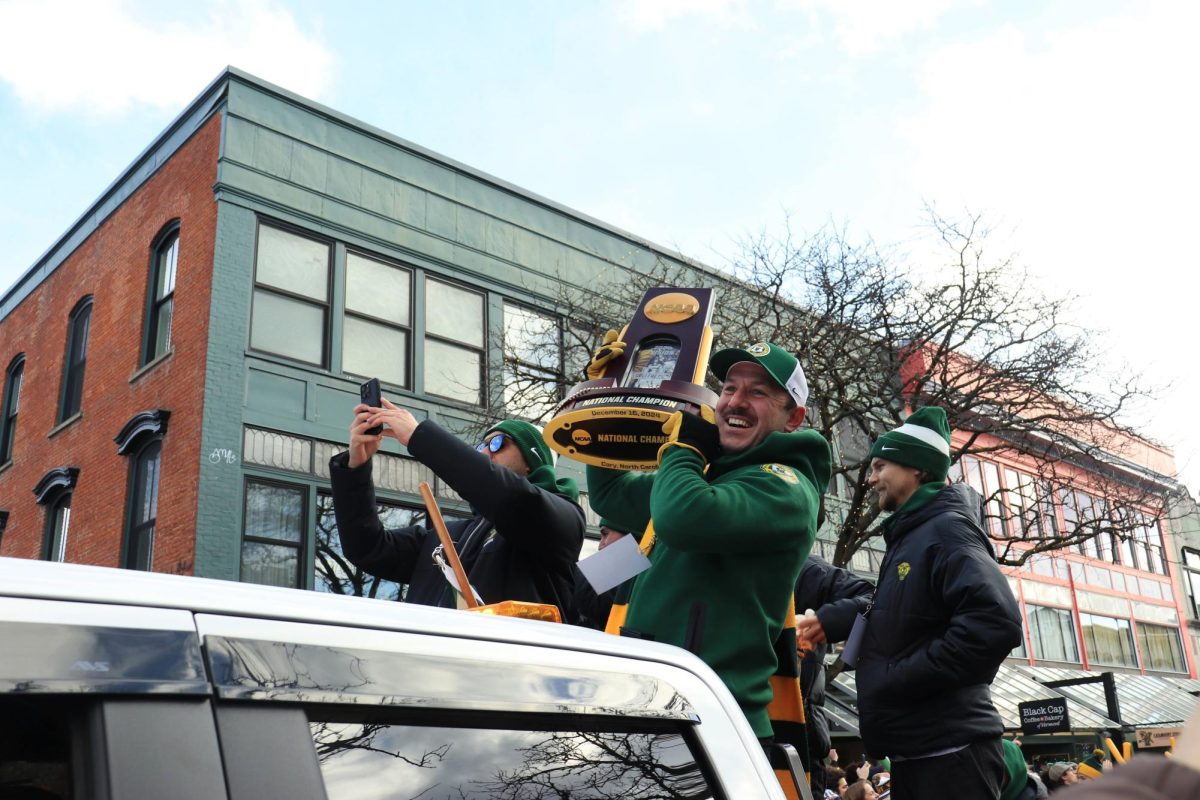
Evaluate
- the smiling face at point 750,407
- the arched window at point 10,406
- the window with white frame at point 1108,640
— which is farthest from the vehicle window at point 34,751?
the window with white frame at point 1108,640

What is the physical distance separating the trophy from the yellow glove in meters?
0.02

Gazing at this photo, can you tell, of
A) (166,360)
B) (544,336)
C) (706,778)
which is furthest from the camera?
(544,336)

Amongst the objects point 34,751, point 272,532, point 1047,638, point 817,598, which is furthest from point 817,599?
point 1047,638

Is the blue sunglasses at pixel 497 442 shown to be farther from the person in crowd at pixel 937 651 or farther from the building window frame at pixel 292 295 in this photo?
the building window frame at pixel 292 295

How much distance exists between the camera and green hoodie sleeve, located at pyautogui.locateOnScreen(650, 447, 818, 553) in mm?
2861

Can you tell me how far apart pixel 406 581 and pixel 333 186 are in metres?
11.7

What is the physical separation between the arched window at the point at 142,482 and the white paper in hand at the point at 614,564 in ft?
38.2

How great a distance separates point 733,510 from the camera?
9.44 ft

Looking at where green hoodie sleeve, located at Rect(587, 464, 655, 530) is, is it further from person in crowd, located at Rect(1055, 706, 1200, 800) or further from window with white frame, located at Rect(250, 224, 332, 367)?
window with white frame, located at Rect(250, 224, 332, 367)

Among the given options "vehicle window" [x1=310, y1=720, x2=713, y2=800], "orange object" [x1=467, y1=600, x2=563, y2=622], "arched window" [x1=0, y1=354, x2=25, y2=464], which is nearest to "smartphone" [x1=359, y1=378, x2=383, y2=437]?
"orange object" [x1=467, y1=600, x2=563, y2=622]

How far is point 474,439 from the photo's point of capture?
15375 millimetres

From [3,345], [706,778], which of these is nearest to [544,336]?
[3,345]

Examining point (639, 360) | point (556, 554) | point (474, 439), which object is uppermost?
point (474, 439)

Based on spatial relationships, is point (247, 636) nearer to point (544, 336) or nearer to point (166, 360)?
point (166, 360)
